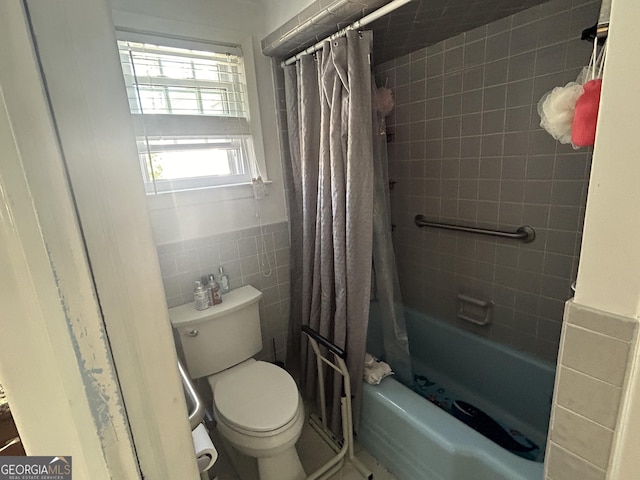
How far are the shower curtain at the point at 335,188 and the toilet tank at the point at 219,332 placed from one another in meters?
0.31

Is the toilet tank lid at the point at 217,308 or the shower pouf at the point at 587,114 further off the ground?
the shower pouf at the point at 587,114

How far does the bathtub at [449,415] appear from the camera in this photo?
1.11 m

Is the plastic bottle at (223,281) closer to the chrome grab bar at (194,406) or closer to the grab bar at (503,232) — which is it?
the chrome grab bar at (194,406)

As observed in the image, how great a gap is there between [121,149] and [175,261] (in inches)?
52.2

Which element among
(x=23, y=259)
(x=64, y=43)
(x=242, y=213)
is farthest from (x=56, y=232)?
(x=242, y=213)

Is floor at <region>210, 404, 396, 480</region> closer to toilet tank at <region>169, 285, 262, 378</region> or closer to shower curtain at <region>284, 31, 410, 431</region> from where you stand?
shower curtain at <region>284, 31, 410, 431</region>

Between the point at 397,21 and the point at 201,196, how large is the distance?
120cm

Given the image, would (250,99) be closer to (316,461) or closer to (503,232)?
(503,232)

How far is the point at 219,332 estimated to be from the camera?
1.51 m

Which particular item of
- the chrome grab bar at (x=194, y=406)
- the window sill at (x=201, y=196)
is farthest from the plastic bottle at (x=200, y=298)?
the chrome grab bar at (x=194, y=406)

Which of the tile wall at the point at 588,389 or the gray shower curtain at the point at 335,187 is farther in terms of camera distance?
the gray shower curtain at the point at 335,187

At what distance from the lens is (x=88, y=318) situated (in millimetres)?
333

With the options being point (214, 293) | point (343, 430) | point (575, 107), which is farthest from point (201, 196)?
point (575, 107)

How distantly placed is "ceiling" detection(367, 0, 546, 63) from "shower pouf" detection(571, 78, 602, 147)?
830mm
